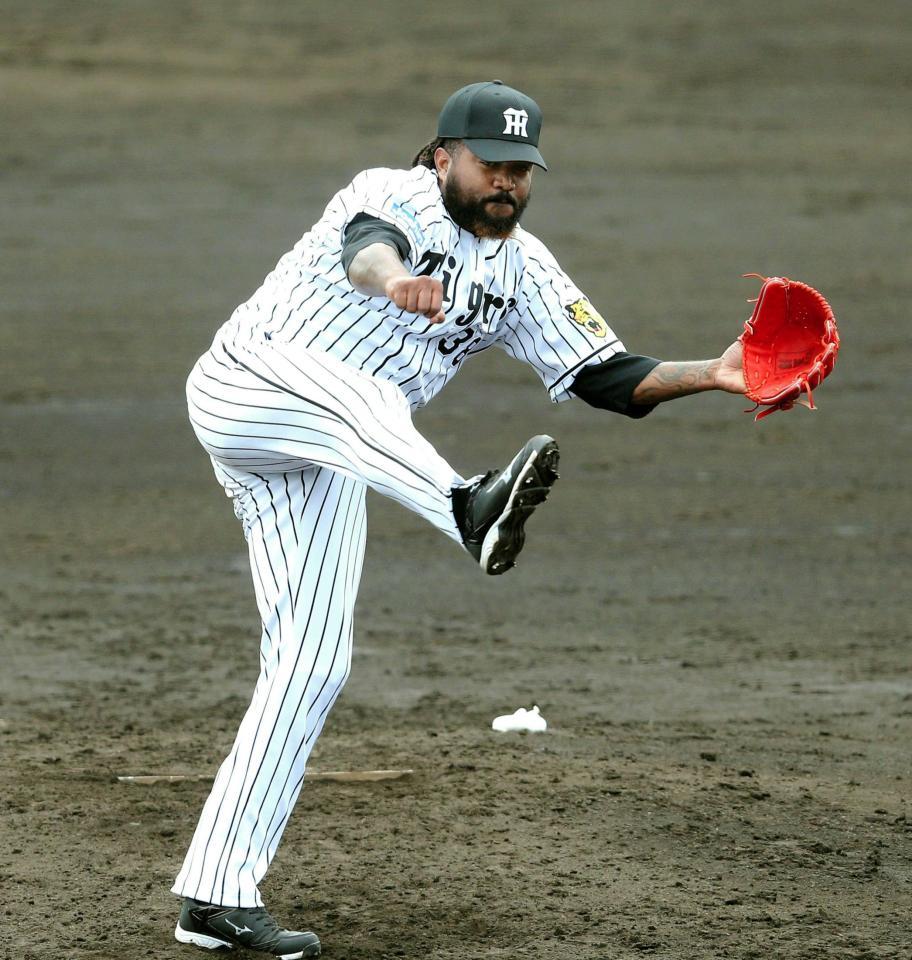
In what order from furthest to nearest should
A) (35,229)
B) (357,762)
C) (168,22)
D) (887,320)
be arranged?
(168,22) < (35,229) < (887,320) < (357,762)

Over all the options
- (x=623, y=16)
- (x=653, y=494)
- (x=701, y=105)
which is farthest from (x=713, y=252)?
(x=623, y=16)

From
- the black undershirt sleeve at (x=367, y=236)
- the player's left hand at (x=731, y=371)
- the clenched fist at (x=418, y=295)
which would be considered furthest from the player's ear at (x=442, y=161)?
the player's left hand at (x=731, y=371)

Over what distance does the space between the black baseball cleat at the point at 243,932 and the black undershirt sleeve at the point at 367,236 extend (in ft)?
4.75

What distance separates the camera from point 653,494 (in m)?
9.05

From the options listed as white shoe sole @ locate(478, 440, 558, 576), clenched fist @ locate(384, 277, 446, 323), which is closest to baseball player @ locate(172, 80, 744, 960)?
clenched fist @ locate(384, 277, 446, 323)

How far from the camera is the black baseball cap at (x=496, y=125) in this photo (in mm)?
3676

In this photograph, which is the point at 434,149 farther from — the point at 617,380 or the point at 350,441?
the point at 350,441

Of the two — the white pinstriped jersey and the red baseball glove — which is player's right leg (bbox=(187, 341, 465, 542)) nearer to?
the white pinstriped jersey

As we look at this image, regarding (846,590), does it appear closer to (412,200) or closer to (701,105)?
(412,200)

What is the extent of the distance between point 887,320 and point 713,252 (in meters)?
1.81

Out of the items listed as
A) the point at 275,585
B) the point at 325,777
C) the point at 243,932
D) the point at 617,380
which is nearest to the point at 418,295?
the point at 275,585

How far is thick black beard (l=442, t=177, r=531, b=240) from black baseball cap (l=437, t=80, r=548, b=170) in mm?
100

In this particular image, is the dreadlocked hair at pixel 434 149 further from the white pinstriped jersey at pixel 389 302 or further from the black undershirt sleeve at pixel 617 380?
the black undershirt sleeve at pixel 617 380

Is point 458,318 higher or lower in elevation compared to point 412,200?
lower
